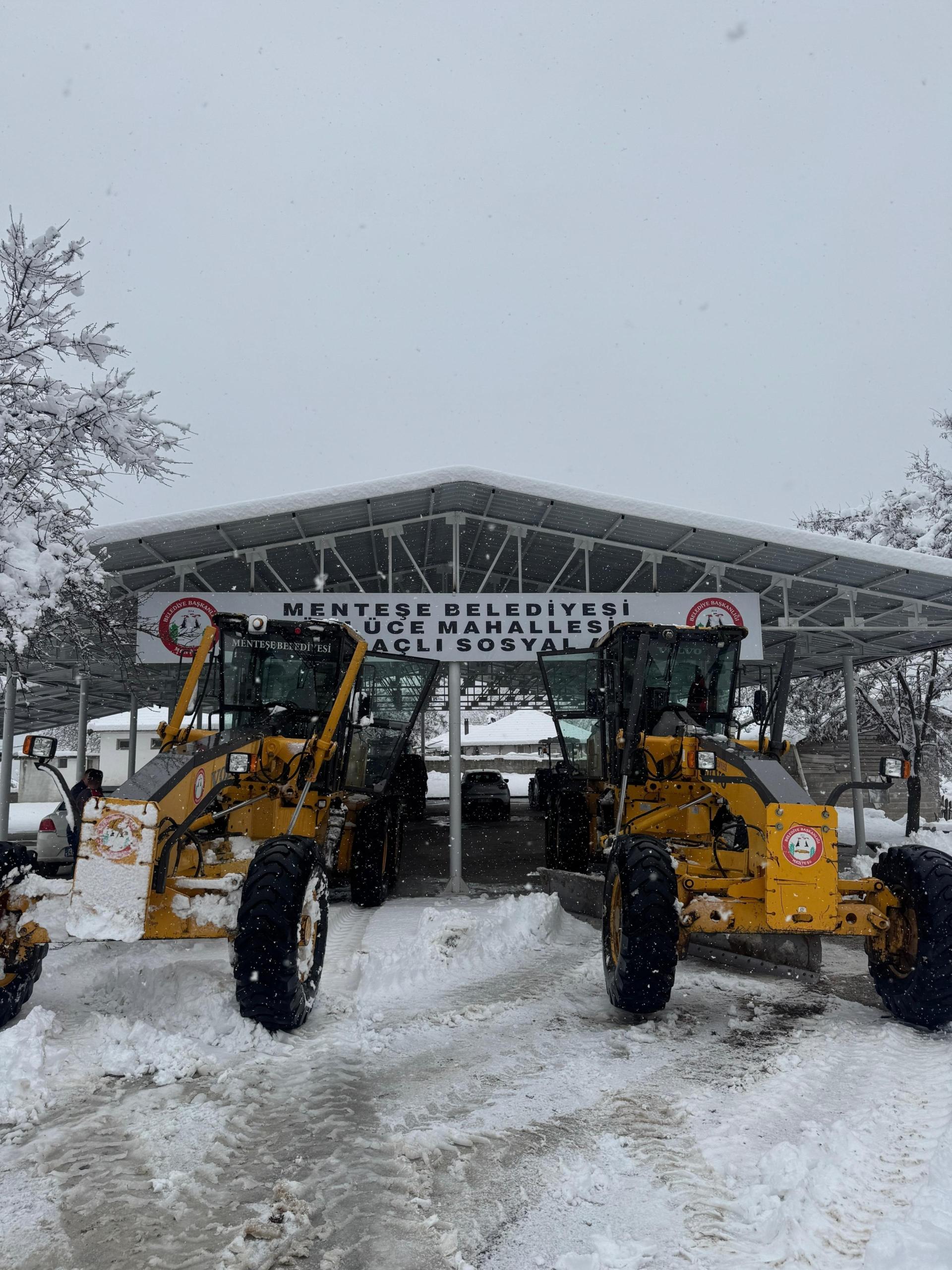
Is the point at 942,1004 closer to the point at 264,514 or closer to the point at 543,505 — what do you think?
the point at 543,505

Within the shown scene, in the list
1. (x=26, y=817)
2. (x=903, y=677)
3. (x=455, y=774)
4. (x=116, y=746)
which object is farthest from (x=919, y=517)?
(x=116, y=746)

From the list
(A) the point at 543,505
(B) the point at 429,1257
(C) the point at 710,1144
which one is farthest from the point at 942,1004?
(A) the point at 543,505

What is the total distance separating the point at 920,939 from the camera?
528cm

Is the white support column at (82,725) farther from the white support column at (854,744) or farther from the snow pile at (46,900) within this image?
the white support column at (854,744)

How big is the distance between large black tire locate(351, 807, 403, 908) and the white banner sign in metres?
2.47

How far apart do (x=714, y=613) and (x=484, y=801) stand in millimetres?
13487

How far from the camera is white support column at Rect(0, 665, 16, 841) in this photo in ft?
38.2

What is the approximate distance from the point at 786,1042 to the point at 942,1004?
941 mm

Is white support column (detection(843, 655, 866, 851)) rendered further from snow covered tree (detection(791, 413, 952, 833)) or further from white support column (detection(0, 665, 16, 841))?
white support column (detection(0, 665, 16, 841))

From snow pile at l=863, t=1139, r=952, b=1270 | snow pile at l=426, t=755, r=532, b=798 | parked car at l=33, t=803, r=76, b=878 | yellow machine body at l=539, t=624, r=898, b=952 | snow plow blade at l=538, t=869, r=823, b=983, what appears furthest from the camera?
snow pile at l=426, t=755, r=532, b=798

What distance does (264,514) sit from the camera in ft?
37.2

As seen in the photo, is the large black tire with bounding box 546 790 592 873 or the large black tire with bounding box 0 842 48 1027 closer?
the large black tire with bounding box 0 842 48 1027

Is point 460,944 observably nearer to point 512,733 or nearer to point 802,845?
point 802,845

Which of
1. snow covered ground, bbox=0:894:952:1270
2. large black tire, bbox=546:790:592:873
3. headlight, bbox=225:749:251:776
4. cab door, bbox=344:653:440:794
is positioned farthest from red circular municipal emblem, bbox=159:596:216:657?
snow covered ground, bbox=0:894:952:1270
